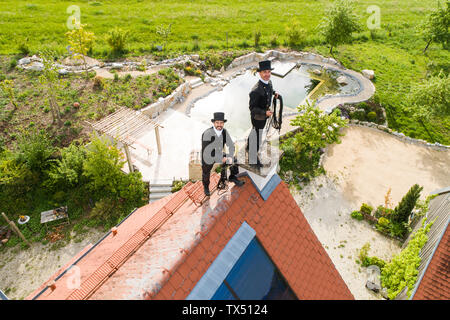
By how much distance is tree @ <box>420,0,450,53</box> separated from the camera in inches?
1104

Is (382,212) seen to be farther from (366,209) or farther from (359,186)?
(359,186)

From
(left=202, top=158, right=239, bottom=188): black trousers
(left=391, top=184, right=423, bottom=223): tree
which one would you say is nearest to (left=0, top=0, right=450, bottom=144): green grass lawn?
(left=391, top=184, right=423, bottom=223): tree

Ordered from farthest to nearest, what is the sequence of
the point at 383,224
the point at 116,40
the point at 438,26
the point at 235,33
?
the point at 235,33 → the point at 438,26 → the point at 116,40 → the point at 383,224

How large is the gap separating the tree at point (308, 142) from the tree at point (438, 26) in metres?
19.1

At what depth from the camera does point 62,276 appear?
872 centimetres

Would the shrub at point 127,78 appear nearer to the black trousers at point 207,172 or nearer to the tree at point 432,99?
the black trousers at point 207,172

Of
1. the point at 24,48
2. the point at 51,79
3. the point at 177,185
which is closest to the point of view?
the point at 177,185

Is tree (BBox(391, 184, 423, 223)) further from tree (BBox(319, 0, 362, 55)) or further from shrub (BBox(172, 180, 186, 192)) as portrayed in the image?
tree (BBox(319, 0, 362, 55))

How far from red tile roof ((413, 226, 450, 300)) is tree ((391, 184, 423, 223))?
15.2 feet

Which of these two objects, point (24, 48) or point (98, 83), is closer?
point (98, 83)

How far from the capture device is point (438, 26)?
2864 centimetres

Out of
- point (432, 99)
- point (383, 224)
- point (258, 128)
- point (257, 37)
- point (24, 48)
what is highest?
point (257, 37)

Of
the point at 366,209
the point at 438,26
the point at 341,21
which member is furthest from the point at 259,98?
the point at 438,26

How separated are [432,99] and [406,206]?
395 inches
